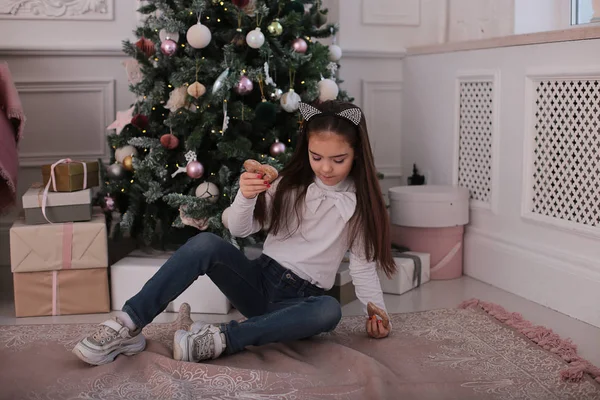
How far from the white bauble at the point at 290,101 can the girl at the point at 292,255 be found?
0.48 m

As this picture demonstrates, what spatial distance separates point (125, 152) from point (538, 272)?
60.5 inches

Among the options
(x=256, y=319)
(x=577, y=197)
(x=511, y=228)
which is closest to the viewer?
(x=256, y=319)

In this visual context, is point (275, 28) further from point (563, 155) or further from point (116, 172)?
point (563, 155)

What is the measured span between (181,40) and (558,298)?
1.59 metres

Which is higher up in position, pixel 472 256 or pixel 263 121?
pixel 263 121

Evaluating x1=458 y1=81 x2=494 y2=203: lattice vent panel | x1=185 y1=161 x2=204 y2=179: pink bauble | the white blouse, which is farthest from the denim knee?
x1=458 y1=81 x2=494 y2=203: lattice vent panel

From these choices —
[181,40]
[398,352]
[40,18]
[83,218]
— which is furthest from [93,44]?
[398,352]

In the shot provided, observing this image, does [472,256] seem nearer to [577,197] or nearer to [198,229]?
[577,197]

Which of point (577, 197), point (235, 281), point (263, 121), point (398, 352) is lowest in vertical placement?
point (398, 352)

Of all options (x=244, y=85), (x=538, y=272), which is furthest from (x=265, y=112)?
(x=538, y=272)

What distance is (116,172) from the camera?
2861 millimetres

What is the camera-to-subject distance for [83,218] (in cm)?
266

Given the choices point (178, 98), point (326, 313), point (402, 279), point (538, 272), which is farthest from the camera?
point (402, 279)

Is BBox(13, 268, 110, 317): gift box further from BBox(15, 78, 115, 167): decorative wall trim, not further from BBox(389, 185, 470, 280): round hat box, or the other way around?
BBox(389, 185, 470, 280): round hat box
